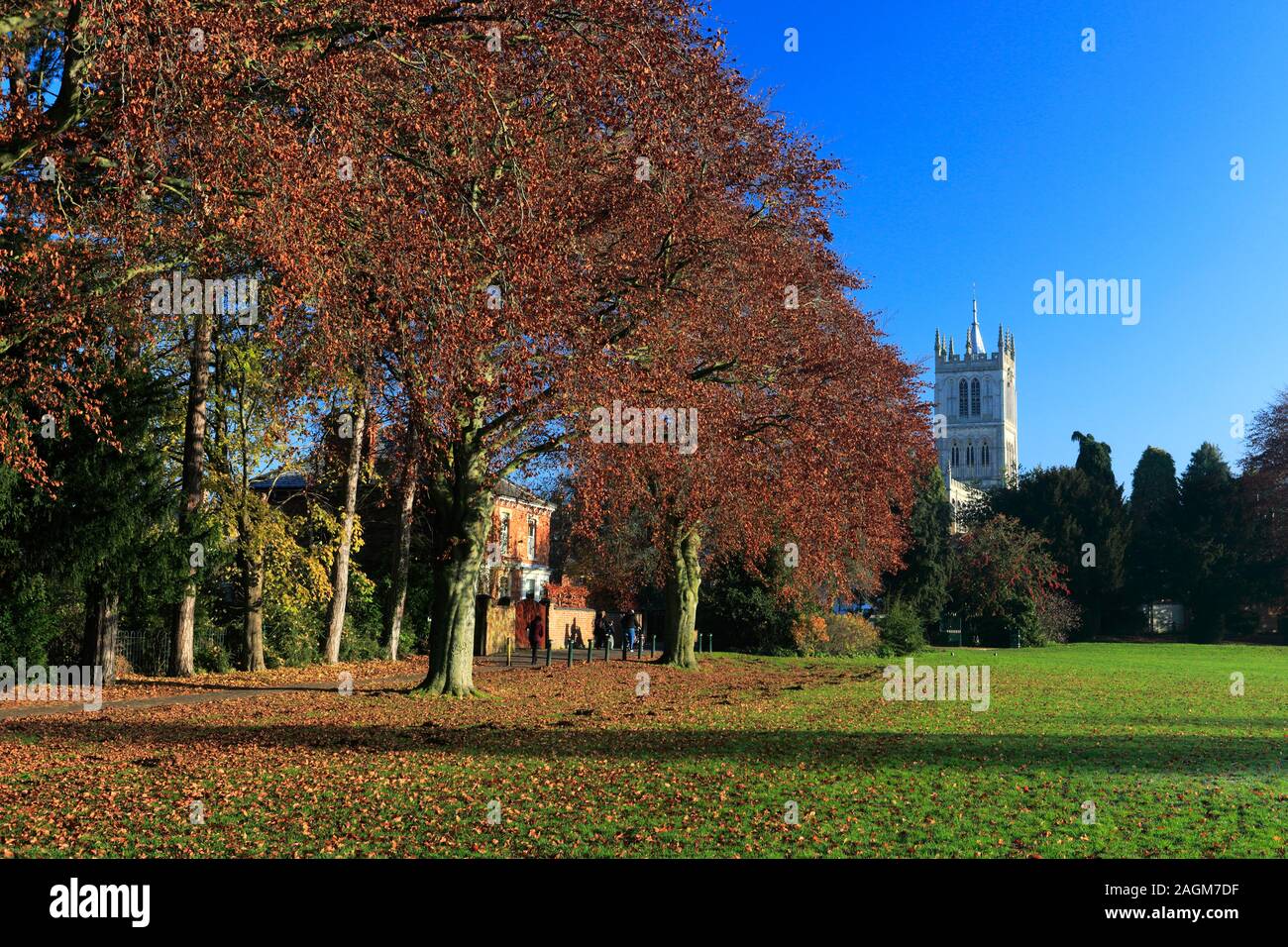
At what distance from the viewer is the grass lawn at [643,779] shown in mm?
8727

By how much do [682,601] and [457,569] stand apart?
13548mm

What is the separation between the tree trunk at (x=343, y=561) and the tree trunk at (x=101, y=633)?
26.5ft

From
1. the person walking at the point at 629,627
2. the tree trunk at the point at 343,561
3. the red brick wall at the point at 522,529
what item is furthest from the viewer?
the red brick wall at the point at 522,529

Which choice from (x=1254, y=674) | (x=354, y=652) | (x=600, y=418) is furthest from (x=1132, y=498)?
(x=600, y=418)

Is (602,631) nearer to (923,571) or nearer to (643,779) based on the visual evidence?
(923,571)


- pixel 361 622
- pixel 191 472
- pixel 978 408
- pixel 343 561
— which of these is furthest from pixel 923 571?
pixel 978 408

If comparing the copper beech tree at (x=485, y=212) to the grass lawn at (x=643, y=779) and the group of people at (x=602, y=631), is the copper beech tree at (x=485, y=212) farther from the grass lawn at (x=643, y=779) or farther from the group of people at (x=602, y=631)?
the group of people at (x=602, y=631)

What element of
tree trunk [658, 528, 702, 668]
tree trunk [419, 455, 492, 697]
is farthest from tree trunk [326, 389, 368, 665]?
tree trunk [419, 455, 492, 697]

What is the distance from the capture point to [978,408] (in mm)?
177875

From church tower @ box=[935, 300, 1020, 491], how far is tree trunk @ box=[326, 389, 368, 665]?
5901 inches

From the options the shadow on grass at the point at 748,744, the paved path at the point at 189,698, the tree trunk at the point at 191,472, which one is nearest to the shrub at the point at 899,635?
the paved path at the point at 189,698

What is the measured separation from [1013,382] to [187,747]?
17971 cm

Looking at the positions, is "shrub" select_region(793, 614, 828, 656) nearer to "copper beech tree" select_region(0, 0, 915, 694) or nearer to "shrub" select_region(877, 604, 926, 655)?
"shrub" select_region(877, 604, 926, 655)
